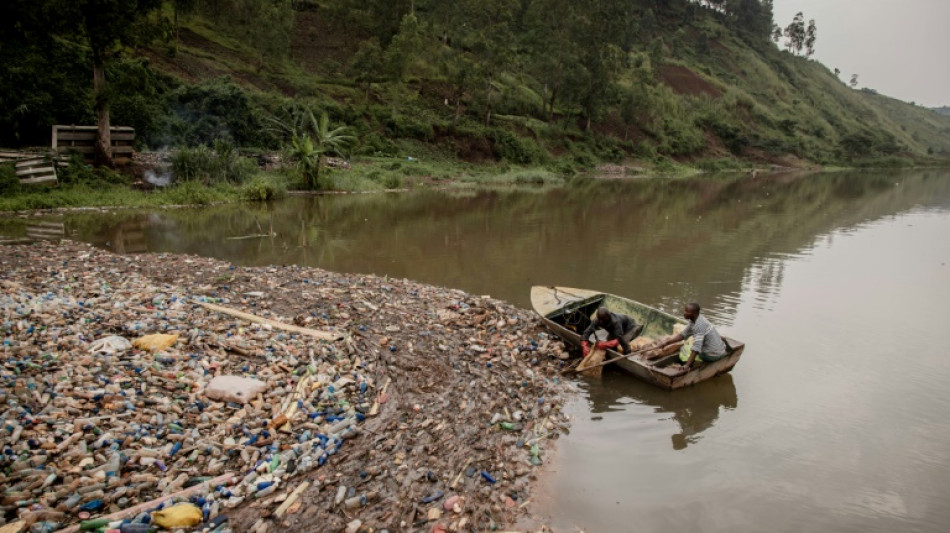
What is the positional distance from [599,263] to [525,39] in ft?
198

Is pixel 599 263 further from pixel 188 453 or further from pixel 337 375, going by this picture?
pixel 188 453

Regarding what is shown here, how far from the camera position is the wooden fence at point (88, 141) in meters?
23.0

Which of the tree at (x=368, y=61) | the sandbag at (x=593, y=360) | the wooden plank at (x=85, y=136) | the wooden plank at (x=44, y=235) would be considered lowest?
the sandbag at (x=593, y=360)

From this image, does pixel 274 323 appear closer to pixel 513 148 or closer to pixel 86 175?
pixel 86 175

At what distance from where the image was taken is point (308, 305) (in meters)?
10.6

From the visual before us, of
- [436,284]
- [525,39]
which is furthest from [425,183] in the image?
[525,39]

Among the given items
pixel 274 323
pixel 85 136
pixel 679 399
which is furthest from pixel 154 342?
pixel 85 136

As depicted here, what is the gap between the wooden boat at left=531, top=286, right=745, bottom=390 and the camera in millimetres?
8914

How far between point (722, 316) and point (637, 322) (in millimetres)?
Result: 3512

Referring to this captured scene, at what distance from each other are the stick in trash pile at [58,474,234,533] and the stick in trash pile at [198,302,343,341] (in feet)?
11.2

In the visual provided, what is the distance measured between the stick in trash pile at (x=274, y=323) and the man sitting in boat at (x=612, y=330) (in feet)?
13.7

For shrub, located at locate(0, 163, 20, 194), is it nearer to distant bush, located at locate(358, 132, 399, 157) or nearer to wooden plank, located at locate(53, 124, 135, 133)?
wooden plank, located at locate(53, 124, 135, 133)

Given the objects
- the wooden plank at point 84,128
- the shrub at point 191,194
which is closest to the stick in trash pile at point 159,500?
the shrub at point 191,194

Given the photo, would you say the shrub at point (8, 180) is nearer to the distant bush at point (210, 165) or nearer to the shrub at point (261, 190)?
the distant bush at point (210, 165)
